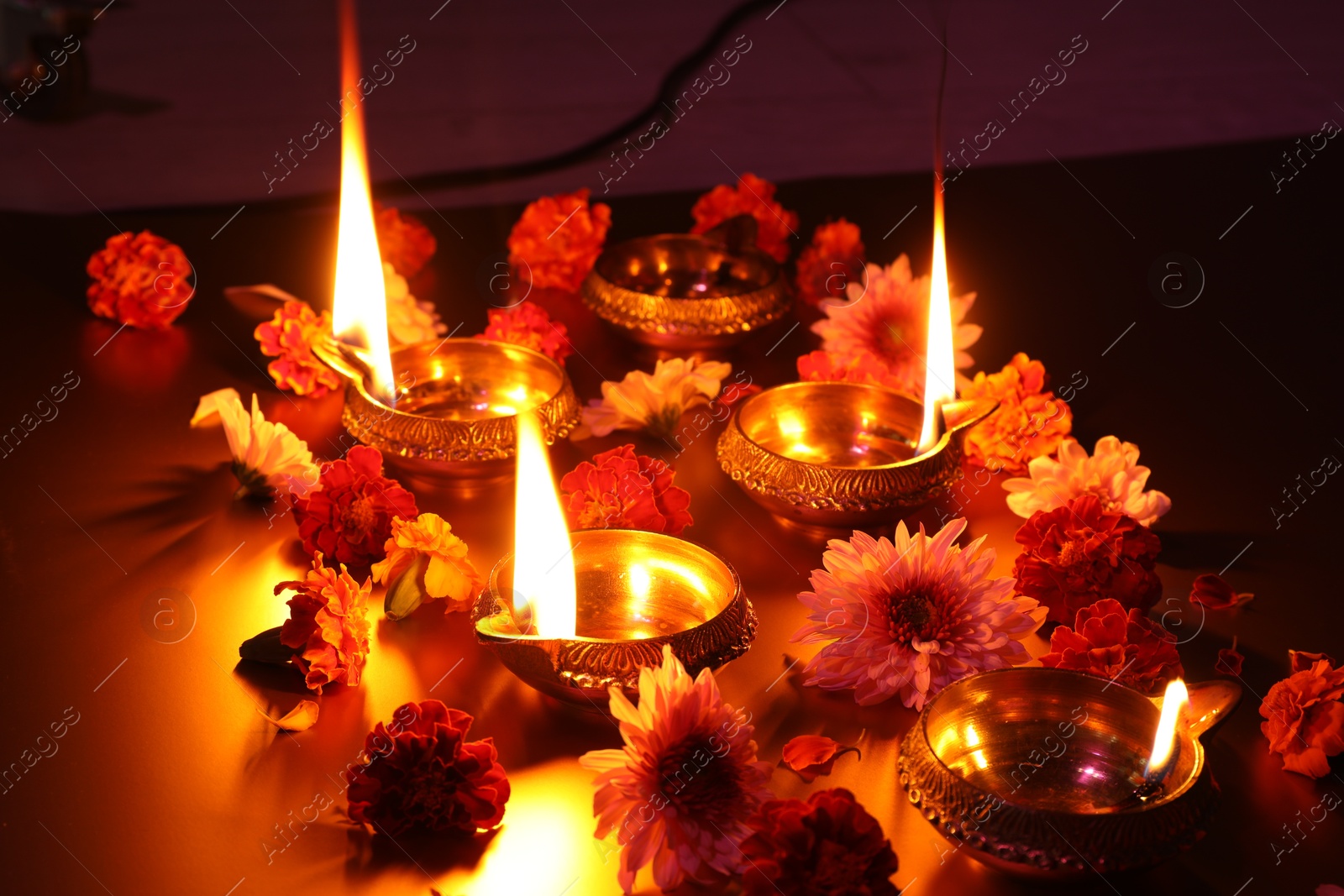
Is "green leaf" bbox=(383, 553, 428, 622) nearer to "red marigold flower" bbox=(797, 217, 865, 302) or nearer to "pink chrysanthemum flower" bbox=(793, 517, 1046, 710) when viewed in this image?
"pink chrysanthemum flower" bbox=(793, 517, 1046, 710)

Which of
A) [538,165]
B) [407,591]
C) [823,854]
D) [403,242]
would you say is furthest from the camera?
[538,165]

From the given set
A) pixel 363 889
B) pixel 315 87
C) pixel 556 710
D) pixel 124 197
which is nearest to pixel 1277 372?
pixel 556 710

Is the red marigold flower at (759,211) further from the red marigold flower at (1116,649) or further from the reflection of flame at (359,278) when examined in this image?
the red marigold flower at (1116,649)

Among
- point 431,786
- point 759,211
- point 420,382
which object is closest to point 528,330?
point 420,382

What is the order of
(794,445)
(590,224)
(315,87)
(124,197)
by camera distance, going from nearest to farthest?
Answer: (794,445) < (590,224) < (124,197) < (315,87)

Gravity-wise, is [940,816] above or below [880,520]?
below

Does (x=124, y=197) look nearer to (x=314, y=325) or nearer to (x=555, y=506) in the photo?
(x=314, y=325)

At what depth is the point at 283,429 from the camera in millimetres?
912

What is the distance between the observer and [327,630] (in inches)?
28.7

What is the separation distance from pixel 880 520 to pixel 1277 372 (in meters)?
0.45

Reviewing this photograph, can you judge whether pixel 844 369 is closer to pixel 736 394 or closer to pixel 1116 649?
pixel 736 394

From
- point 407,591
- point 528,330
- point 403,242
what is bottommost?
point 407,591

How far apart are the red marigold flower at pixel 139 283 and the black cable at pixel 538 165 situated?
23 cm

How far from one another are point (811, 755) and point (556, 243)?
677 mm
